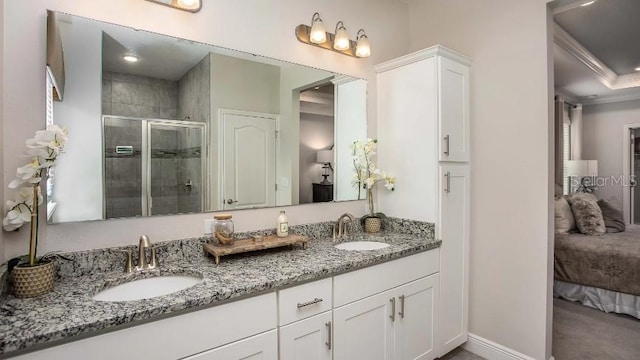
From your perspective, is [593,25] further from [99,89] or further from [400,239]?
[99,89]

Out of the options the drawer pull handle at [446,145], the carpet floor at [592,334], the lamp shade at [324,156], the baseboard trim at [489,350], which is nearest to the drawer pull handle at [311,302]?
the lamp shade at [324,156]

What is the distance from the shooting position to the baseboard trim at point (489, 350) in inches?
87.4

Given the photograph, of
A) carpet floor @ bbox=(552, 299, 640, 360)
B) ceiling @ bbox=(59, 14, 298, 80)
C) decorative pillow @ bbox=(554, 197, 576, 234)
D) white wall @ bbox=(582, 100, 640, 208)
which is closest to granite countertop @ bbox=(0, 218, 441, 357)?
ceiling @ bbox=(59, 14, 298, 80)

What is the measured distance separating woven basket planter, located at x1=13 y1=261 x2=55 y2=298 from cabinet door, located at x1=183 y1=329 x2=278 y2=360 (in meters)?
0.58

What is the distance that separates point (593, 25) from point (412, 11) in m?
1.91

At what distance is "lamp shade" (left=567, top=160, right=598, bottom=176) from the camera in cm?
538

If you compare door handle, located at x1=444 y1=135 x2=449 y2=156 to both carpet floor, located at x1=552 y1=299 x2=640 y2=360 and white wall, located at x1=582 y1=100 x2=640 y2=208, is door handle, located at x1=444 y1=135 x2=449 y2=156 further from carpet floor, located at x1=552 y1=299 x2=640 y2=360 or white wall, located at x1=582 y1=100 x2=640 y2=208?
white wall, located at x1=582 y1=100 x2=640 y2=208

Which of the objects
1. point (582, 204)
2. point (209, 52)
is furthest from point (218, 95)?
point (582, 204)

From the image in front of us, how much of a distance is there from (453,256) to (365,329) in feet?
2.96

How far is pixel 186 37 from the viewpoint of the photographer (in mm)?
1725

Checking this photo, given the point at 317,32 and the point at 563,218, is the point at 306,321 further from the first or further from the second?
the point at 563,218

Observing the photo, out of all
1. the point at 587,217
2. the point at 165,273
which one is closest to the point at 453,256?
the point at 165,273

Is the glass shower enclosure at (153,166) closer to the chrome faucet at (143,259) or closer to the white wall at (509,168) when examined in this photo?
the chrome faucet at (143,259)

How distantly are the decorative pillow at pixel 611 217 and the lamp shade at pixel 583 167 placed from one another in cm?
141
